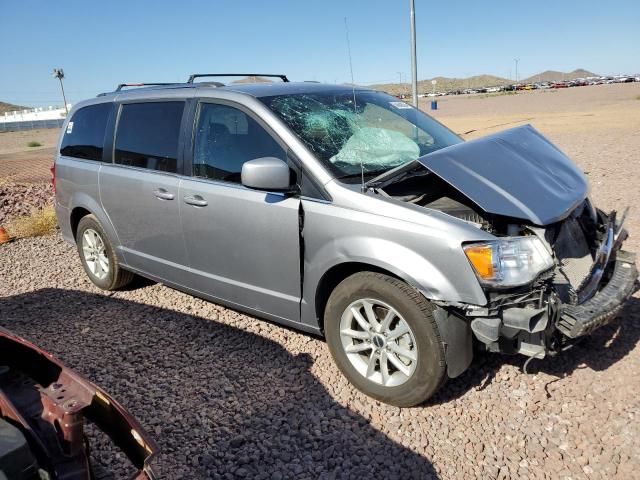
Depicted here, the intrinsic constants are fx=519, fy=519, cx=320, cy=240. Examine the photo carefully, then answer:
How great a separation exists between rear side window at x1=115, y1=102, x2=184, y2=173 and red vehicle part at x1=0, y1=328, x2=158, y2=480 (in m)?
2.21

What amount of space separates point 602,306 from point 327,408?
1.74 meters

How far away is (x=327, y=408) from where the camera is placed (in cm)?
323

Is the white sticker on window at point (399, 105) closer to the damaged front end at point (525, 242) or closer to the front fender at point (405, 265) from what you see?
the damaged front end at point (525, 242)

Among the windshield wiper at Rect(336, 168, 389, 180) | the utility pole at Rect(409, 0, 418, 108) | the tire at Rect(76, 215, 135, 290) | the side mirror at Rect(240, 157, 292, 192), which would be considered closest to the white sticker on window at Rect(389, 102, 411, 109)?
the windshield wiper at Rect(336, 168, 389, 180)

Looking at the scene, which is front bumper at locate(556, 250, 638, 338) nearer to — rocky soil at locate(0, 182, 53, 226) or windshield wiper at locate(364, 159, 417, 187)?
windshield wiper at locate(364, 159, 417, 187)

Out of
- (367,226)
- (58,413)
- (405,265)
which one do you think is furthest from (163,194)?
(58,413)

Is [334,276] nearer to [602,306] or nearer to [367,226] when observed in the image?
[367,226]

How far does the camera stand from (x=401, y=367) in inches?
122

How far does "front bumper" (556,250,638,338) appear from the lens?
9.16 feet

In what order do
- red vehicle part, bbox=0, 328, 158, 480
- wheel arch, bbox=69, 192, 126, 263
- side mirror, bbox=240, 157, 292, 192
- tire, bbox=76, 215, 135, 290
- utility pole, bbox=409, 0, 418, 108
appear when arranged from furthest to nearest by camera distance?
1. utility pole, bbox=409, 0, 418, 108
2. tire, bbox=76, 215, 135, 290
3. wheel arch, bbox=69, 192, 126, 263
4. side mirror, bbox=240, 157, 292, 192
5. red vehicle part, bbox=0, 328, 158, 480

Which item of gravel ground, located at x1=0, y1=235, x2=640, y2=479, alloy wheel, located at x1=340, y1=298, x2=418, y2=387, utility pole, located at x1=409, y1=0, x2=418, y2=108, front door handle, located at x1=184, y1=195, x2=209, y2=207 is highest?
utility pole, located at x1=409, y1=0, x2=418, y2=108

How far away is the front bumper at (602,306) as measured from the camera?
279 cm

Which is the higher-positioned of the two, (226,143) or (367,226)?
(226,143)

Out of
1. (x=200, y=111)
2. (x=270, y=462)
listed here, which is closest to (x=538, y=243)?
(x=270, y=462)
